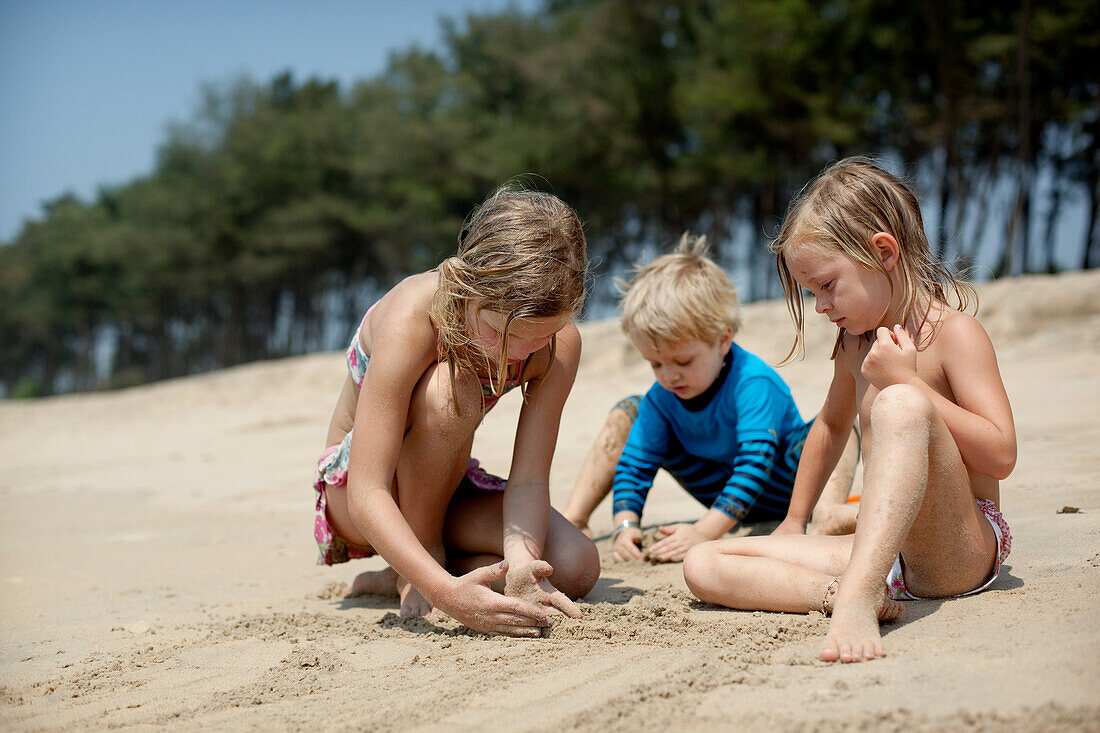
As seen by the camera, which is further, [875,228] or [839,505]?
[839,505]

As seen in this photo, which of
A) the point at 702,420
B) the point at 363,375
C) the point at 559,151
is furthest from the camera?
the point at 559,151

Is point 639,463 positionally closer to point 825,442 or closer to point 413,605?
point 825,442

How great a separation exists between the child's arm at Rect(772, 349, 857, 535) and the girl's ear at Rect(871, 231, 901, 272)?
0.32 m

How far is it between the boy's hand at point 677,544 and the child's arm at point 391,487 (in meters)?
0.99

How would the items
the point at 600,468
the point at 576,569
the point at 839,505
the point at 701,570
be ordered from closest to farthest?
the point at 701,570, the point at 576,569, the point at 839,505, the point at 600,468

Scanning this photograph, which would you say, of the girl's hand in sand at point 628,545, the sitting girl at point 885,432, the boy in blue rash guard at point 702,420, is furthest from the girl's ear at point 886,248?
the girl's hand in sand at point 628,545

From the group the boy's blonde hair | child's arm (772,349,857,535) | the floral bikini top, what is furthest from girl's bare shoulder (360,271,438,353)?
child's arm (772,349,857,535)

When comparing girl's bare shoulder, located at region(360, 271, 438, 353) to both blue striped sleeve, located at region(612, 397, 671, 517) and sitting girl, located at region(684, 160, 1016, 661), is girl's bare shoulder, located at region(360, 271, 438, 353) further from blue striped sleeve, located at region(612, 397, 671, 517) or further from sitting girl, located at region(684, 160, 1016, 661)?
blue striped sleeve, located at region(612, 397, 671, 517)

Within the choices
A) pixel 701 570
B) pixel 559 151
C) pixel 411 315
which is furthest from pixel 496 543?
pixel 559 151

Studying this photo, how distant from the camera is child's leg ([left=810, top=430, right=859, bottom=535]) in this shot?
2.97 metres

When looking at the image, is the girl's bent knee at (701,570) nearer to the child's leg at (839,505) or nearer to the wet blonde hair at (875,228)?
the child's leg at (839,505)

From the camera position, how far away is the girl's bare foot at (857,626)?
5.87ft

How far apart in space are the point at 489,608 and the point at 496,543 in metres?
0.65

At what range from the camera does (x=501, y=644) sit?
2.26 meters
